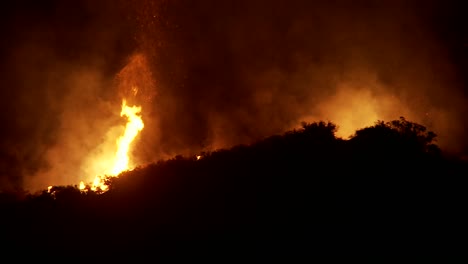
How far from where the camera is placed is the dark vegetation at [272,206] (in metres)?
9.08

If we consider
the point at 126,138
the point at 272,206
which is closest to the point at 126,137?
the point at 126,138

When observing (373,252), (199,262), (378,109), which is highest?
(378,109)

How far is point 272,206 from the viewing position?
960 cm

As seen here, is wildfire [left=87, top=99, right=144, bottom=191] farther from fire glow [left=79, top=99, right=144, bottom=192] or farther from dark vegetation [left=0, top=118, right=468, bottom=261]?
dark vegetation [left=0, top=118, right=468, bottom=261]

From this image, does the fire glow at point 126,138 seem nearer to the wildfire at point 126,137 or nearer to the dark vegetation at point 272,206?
the wildfire at point 126,137

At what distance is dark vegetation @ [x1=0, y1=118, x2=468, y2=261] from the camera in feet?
29.8

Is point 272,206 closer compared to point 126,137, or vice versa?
point 272,206

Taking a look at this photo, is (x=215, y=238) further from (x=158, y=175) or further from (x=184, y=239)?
(x=158, y=175)

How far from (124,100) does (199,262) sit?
18199 millimetres

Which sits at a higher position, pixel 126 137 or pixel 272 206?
pixel 126 137

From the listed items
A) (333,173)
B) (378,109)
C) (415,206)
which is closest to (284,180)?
(333,173)

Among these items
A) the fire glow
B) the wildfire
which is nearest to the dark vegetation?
the fire glow

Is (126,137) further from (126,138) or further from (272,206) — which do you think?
(272,206)

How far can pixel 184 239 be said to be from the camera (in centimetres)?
935
